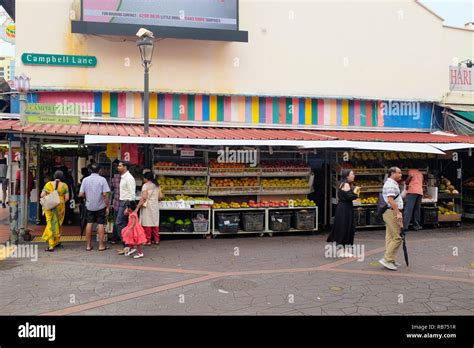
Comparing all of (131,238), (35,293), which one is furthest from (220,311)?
(131,238)

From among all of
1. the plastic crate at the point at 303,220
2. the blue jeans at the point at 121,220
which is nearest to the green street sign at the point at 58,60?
the blue jeans at the point at 121,220

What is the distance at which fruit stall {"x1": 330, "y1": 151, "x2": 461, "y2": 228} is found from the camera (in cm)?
1205

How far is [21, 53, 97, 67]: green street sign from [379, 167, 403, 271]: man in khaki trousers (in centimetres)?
886

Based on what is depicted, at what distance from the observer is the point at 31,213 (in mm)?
13180

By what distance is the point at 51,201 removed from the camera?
8852 mm

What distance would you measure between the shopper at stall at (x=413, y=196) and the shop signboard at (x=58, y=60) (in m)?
9.59

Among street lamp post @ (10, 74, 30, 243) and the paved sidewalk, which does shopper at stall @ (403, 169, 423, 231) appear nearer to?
the paved sidewalk

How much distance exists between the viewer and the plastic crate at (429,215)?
12359 millimetres

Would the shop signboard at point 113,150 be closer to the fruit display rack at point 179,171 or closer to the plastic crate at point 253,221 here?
the fruit display rack at point 179,171

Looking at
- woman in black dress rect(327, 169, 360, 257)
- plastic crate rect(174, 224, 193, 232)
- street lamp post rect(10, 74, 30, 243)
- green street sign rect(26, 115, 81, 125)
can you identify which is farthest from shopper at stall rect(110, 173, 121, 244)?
woman in black dress rect(327, 169, 360, 257)

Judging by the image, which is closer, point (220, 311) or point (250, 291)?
point (220, 311)

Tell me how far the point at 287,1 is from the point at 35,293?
449 inches

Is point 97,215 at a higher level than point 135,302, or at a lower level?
higher

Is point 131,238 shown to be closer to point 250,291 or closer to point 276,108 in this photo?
point 250,291
